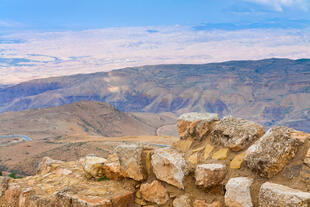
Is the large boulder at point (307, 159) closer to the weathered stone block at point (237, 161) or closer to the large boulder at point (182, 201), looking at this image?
the weathered stone block at point (237, 161)

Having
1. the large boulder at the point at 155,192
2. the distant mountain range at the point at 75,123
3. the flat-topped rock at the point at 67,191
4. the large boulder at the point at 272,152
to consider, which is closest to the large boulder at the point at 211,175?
the large boulder at the point at 272,152

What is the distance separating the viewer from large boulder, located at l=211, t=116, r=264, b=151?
558 centimetres

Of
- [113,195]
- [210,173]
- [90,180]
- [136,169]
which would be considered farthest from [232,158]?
[90,180]

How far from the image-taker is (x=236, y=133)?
571cm

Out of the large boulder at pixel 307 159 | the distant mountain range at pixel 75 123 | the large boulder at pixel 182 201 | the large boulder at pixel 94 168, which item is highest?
the large boulder at pixel 307 159

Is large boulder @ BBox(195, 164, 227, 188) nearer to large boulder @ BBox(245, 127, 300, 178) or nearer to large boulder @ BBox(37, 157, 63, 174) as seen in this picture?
large boulder @ BBox(245, 127, 300, 178)

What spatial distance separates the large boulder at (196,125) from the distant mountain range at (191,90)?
365 ft

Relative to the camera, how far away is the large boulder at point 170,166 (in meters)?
5.64

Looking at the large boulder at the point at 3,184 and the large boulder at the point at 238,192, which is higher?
the large boulder at the point at 238,192

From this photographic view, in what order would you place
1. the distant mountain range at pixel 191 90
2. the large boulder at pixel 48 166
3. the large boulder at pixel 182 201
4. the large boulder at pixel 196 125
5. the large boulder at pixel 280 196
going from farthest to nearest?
the distant mountain range at pixel 191 90
the large boulder at pixel 48 166
the large boulder at pixel 196 125
the large boulder at pixel 182 201
the large boulder at pixel 280 196

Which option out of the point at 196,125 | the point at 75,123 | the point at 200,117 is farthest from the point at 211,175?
the point at 75,123

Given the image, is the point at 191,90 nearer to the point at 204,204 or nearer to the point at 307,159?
the point at 204,204

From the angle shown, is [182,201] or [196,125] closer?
[182,201]

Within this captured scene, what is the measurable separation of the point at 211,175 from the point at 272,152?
0.95 m
